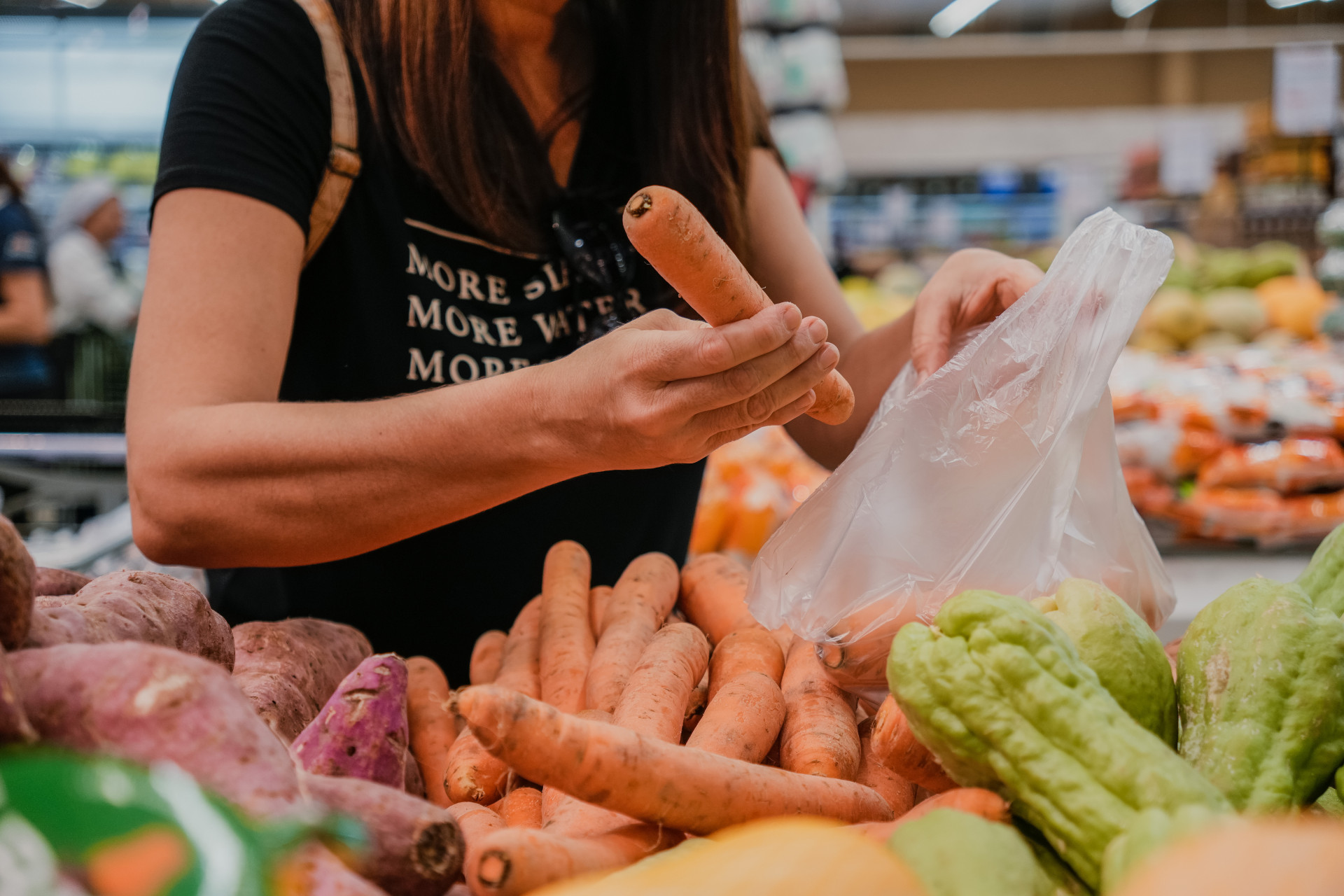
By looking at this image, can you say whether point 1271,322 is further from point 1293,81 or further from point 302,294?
point 302,294

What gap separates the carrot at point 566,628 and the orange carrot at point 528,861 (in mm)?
333

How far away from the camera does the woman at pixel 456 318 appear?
0.99m

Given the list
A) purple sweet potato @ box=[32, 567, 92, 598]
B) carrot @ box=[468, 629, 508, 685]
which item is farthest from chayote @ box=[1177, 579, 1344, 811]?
purple sweet potato @ box=[32, 567, 92, 598]

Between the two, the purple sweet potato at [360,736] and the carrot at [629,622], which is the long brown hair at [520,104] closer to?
the carrot at [629,622]

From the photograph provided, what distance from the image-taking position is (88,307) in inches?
183

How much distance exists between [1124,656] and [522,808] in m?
0.49

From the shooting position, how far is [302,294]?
1.35 meters

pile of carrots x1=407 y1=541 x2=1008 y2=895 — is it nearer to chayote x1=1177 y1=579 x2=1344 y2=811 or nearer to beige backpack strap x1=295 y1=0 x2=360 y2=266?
chayote x1=1177 y1=579 x2=1344 y2=811

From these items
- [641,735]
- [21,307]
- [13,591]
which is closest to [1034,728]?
[641,735]

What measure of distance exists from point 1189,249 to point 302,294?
14.9ft

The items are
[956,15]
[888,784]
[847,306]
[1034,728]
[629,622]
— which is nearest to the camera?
[1034,728]

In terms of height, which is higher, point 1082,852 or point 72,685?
point 72,685

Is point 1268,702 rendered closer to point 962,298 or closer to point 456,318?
point 962,298

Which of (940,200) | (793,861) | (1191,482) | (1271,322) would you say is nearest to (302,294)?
(793,861)
